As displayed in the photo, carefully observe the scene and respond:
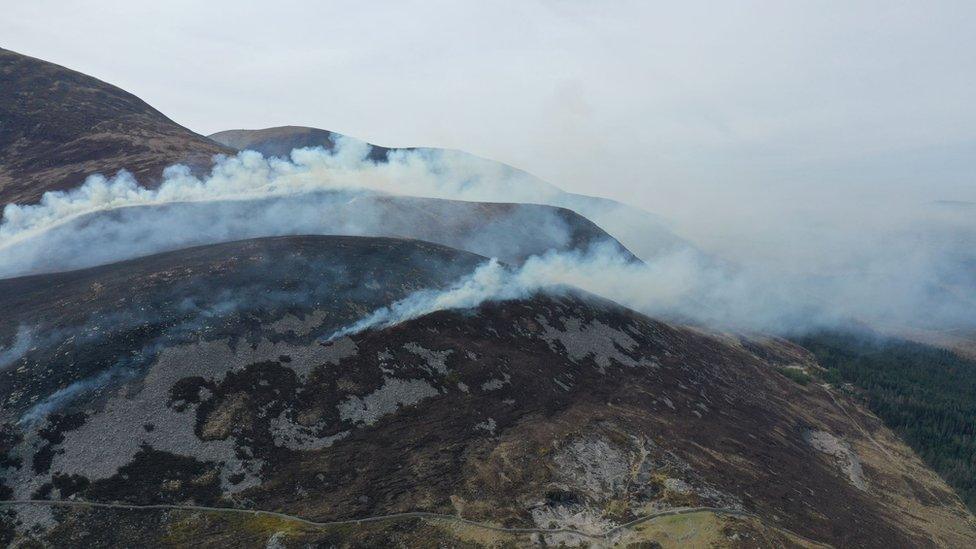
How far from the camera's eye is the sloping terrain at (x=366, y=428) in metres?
47.6

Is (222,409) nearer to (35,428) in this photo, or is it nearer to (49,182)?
(35,428)

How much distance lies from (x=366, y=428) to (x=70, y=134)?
14375 centimetres

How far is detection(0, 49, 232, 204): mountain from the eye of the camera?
13238 centimetres

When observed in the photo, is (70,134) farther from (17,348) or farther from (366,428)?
(366,428)

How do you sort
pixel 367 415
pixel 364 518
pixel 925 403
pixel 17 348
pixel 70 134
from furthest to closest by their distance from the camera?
pixel 70 134
pixel 925 403
pixel 367 415
pixel 17 348
pixel 364 518

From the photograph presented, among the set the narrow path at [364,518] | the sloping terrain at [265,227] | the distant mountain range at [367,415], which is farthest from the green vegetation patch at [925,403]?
the sloping terrain at [265,227]

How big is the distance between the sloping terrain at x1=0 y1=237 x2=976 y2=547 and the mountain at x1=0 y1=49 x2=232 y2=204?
66.7 m

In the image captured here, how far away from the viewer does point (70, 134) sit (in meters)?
153

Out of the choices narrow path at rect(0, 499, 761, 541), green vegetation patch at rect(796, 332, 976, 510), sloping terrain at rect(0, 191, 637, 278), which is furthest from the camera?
green vegetation patch at rect(796, 332, 976, 510)

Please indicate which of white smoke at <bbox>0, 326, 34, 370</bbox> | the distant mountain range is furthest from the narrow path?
white smoke at <bbox>0, 326, 34, 370</bbox>

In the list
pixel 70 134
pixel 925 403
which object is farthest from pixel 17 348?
pixel 925 403

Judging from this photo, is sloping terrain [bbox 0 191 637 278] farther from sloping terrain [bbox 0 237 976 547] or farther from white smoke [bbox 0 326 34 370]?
white smoke [bbox 0 326 34 370]

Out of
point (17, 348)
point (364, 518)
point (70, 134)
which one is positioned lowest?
point (364, 518)

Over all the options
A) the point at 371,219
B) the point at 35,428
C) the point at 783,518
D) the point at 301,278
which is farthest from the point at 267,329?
the point at 371,219
